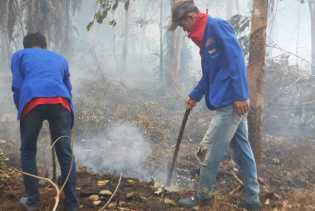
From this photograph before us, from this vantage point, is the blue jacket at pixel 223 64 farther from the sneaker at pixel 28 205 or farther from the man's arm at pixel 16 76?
the sneaker at pixel 28 205

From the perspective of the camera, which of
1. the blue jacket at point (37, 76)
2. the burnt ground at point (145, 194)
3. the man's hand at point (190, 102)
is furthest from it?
the man's hand at point (190, 102)

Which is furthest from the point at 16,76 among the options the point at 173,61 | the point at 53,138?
the point at 173,61

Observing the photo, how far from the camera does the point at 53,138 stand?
13.9ft

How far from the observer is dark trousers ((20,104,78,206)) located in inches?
162

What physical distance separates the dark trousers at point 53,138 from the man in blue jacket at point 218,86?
1203 millimetres

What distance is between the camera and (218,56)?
442cm

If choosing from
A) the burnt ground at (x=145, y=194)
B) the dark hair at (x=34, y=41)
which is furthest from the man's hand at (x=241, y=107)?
the dark hair at (x=34, y=41)

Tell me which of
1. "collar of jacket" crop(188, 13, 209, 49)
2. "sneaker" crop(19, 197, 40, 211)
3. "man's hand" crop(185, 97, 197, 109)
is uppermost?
"collar of jacket" crop(188, 13, 209, 49)

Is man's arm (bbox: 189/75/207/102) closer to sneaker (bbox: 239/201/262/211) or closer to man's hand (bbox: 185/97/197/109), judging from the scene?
man's hand (bbox: 185/97/197/109)

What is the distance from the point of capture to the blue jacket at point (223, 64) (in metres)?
4.33

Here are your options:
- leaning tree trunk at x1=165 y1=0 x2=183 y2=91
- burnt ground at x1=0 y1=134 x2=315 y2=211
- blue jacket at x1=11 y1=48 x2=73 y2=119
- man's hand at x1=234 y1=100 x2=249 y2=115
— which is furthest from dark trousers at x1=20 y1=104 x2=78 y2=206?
leaning tree trunk at x1=165 y1=0 x2=183 y2=91

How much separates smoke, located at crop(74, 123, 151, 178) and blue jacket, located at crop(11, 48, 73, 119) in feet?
9.49

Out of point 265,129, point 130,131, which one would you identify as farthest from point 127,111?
point 265,129

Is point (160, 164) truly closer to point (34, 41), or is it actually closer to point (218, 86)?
point (218, 86)
